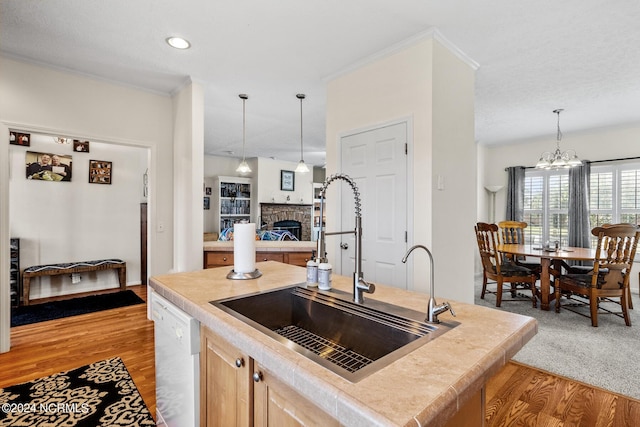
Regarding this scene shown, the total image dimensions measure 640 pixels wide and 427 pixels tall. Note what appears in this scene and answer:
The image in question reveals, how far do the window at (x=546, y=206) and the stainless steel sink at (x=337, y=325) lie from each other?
5.67m

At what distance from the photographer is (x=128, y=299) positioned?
441cm

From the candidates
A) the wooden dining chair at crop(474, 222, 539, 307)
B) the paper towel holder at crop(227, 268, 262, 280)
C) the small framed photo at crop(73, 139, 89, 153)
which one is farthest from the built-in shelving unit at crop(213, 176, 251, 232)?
the paper towel holder at crop(227, 268, 262, 280)

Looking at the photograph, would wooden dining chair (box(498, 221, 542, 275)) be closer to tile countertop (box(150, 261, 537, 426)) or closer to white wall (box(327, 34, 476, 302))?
white wall (box(327, 34, 476, 302))

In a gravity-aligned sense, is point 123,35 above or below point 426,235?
above

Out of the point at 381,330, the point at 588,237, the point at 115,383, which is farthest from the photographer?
the point at 588,237

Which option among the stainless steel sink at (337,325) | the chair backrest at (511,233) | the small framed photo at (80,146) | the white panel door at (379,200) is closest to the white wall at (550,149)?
the chair backrest at (511,233)

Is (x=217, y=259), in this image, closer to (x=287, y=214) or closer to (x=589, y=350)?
(x=589, y=350)

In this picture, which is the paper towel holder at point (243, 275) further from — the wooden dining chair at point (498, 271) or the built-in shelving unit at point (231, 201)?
the built-in shelving unit at point (231, 201)

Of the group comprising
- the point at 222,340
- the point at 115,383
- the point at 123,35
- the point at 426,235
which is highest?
the point at 123,35

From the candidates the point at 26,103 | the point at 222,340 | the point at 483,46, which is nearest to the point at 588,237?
the point at 483,46

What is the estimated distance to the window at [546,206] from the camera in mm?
5594

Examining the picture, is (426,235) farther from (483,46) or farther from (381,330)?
(483,46)

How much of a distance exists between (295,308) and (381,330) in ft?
1.72

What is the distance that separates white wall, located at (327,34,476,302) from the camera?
97.3 inches
